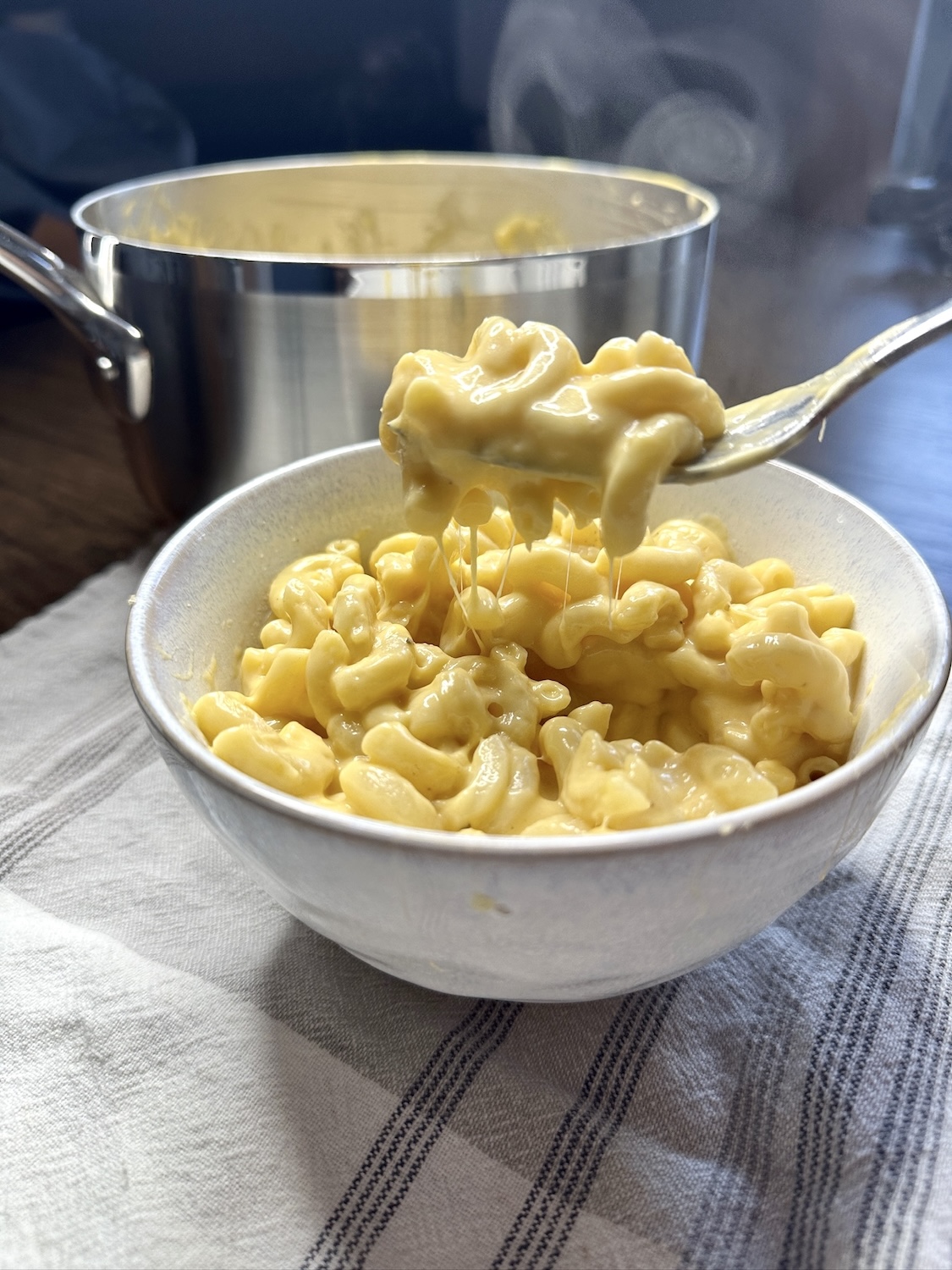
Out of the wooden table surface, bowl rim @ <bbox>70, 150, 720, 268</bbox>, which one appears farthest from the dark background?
bowl rim @ <bbox>70, 150, 720, 268</bbox>

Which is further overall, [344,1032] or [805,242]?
[805,242]

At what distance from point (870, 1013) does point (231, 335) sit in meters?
0.98

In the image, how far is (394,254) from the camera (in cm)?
181

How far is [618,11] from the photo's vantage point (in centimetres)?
184

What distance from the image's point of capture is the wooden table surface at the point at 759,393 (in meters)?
1.55

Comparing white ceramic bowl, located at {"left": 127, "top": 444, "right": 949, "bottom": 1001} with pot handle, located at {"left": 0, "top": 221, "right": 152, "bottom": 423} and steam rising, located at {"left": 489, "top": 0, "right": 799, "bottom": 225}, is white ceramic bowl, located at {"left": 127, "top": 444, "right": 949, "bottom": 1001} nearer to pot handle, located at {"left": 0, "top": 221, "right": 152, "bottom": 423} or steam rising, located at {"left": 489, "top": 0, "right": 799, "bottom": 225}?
pot handle, located at {"left": 0, "top": 221, "right": 152, "bottom": 423}

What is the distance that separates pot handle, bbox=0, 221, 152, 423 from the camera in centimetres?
123

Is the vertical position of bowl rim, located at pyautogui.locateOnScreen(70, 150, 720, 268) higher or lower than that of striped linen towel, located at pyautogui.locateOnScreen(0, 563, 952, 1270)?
higher

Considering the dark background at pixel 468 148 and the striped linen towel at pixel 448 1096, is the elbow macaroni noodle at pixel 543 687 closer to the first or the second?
the striped linen towel at pixel 448 1096

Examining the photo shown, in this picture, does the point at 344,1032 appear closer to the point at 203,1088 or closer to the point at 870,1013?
the point at 203,1088

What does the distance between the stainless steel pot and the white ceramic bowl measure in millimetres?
400

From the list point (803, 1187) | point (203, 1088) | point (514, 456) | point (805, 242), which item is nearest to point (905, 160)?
point (805, 242)

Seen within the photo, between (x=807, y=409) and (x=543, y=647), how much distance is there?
29 centimetres

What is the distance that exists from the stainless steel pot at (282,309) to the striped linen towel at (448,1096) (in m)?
0.58
